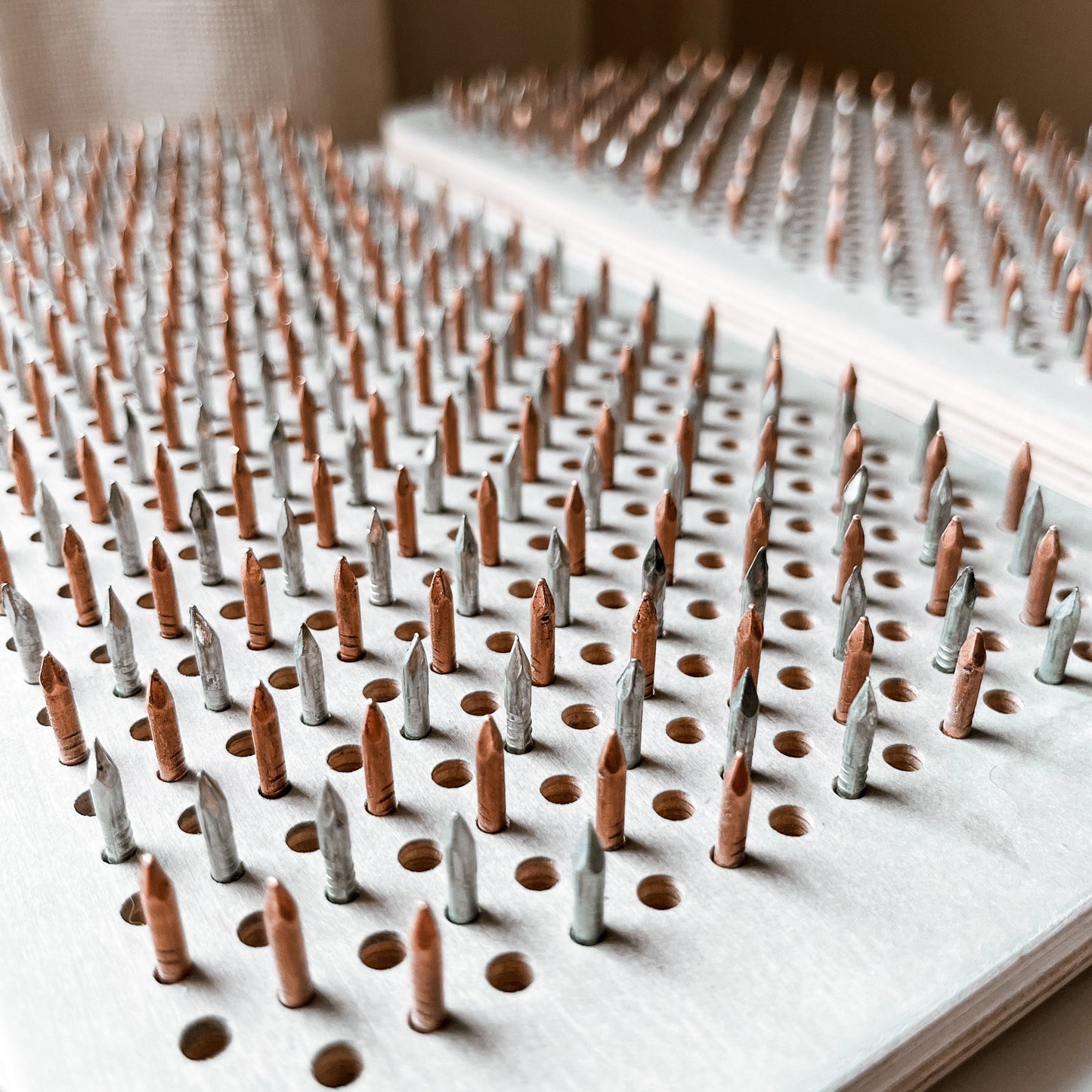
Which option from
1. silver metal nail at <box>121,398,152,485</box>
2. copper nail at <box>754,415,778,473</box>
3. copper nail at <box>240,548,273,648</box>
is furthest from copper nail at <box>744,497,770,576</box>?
silver metal nail at <box>121,398,152,485</box>

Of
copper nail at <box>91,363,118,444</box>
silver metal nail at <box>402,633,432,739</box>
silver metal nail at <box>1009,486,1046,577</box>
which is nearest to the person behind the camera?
silver metal nail at <box>402,633,432,739</box>

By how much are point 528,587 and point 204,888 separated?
43 cm

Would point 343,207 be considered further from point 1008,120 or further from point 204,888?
point 204,888

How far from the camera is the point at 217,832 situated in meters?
0.76

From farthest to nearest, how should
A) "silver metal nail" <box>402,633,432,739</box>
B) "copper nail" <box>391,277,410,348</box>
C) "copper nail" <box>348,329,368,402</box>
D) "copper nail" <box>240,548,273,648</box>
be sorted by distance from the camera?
1. "copper nail" <box>391,277,410,348</box>
2. "copper nail" <box>348,329,368,402</box>
3. "copper nail" <box>240,548,273,648</box>
4. "silver metal nail" <box>402,633,432,739</box>

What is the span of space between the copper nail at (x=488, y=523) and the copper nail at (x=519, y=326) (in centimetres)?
43

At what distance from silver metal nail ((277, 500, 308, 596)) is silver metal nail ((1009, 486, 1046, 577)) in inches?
26.8

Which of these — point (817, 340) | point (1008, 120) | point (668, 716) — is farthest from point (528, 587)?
point (1008, 120)

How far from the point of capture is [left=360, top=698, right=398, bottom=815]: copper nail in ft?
2.62

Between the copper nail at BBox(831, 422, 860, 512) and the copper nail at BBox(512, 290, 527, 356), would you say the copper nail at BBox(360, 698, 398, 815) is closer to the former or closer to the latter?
the copper nail at BBox(831, 422, 860, 512)

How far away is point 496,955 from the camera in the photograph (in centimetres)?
74

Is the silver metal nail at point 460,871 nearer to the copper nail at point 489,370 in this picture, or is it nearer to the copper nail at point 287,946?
the copper nail at point 287,946

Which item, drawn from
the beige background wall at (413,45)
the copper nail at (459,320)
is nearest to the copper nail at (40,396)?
the copper nail at (459,320)

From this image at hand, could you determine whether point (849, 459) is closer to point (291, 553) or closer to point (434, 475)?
Result: point (434, 475)
